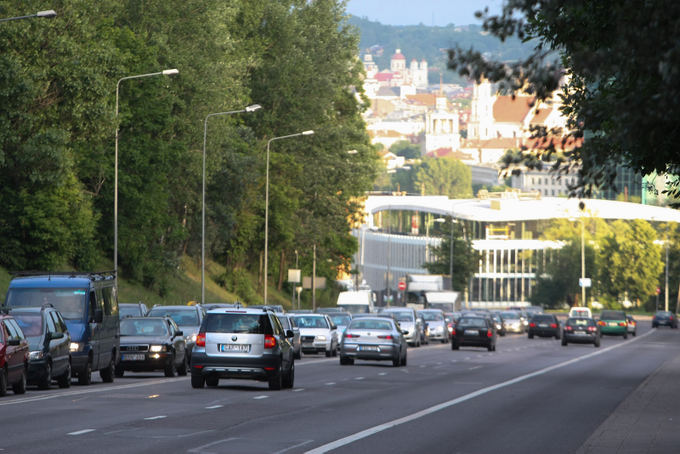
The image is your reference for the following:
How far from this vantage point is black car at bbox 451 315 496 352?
5481cm

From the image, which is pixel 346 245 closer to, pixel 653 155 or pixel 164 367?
pixel 164 367

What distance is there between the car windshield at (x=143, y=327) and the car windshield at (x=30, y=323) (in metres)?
5.79

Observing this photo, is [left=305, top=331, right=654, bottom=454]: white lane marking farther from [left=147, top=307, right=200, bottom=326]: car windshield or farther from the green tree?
the green tree

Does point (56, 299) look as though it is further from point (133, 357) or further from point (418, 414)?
point (418, 414)

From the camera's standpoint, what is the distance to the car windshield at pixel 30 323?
2578 cm

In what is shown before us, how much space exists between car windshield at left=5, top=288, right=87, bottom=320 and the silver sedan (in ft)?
38.3

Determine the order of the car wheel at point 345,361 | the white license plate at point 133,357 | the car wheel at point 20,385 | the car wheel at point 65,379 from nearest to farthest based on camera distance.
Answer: the car wheel at point 20,385, the car wheel at point 65,379, the white license plate at point 133,357, the car wheel at point 345,361

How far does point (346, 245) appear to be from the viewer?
90.8 m

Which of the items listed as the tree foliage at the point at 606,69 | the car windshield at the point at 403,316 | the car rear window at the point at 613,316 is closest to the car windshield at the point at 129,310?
the car windshield at the point at 403,316

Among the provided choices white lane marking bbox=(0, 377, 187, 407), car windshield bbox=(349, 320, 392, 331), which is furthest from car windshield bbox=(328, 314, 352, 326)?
white lane marking bbox=(0, 377, 187, 407)

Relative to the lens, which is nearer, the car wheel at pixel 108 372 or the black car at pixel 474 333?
the car wheel at pixel 108 372

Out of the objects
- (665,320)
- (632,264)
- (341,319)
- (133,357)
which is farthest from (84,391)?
(632,264)

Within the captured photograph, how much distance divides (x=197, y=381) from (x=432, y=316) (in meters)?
44.7

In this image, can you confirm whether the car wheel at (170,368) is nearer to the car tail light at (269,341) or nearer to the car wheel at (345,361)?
the car tail light at (269,341)
